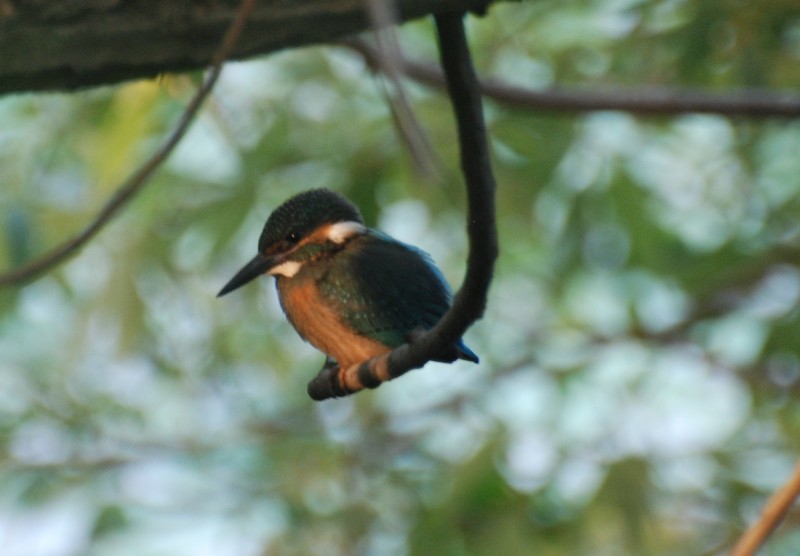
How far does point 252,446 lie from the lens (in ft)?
26.4

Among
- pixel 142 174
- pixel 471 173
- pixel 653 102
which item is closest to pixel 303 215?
pixel 142 174

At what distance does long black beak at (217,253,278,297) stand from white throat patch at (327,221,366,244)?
0.13 m

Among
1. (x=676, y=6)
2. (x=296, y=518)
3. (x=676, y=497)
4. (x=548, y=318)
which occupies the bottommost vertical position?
(x=676, y=497)

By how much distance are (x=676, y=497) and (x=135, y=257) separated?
329cm

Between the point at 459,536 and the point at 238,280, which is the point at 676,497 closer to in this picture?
the point at 459,536

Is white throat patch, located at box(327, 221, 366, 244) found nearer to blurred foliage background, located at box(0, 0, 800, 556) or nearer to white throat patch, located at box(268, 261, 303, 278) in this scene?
white throat patch, located at box(268, 261, 303, 278)

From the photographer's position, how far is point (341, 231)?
2480 mm

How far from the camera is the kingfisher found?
2.31 m

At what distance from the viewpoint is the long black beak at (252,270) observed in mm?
2363

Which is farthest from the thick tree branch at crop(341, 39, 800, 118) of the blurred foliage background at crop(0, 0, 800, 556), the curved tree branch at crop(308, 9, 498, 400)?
the curved tree branch at crop(308, 9, 498, 400)

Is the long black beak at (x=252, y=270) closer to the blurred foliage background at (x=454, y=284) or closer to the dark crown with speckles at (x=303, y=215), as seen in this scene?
the dark crown with speckles at (x=303, y=215)

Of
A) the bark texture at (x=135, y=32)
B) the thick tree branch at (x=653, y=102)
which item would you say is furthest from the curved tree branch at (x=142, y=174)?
the thick tree branch at (x=653, y=102)

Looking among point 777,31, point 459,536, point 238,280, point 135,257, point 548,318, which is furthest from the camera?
point 548,318

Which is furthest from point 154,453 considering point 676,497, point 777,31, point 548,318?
point 777,31
